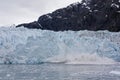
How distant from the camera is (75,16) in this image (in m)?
68.2

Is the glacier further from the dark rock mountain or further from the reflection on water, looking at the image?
the dark rock mountain

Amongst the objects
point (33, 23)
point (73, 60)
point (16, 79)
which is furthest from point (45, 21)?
point (16, 79)

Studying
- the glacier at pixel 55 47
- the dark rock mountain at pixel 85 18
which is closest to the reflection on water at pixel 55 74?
the glacier at pixel 55 47

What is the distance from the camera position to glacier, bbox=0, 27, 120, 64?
137 ft

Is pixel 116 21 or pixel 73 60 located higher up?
pixel 116 21

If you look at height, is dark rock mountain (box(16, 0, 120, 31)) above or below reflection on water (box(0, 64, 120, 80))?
above

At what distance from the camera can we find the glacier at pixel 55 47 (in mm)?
41812

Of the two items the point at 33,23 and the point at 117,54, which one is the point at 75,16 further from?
the point at 117,54

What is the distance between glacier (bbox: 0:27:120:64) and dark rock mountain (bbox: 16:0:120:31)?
17842mm

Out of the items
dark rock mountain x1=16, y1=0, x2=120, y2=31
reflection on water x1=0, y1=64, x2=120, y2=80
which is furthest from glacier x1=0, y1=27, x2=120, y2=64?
dark rock mountain x1=16, y1=0, x2=120, y2=31

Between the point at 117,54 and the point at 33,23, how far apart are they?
26.2 metres

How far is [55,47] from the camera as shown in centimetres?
4356

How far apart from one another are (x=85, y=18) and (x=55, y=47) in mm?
25219

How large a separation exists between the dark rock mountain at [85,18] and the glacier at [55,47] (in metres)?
17.8
